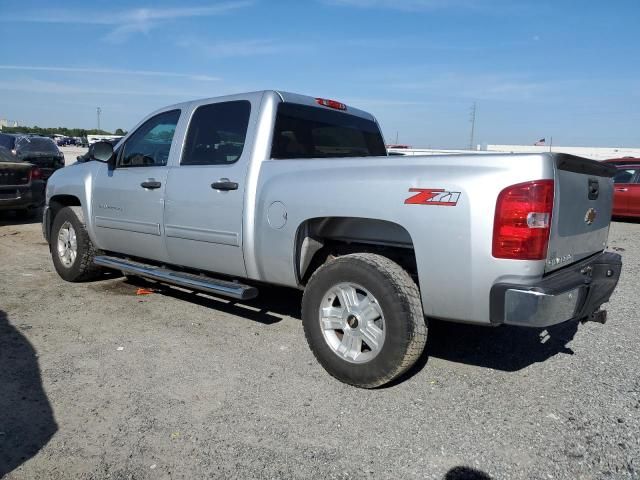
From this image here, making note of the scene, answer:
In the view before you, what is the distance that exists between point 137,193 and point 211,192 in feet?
3.74

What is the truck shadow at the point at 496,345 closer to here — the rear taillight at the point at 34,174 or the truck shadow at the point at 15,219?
the rear taillight at the point at 34,174

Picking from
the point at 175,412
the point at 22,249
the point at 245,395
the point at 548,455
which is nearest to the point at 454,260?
the point at 548,455

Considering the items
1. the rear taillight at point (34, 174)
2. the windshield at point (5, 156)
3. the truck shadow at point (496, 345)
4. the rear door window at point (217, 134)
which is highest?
the rear door window at point (217, 134)

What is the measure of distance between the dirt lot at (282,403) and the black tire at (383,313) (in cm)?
15

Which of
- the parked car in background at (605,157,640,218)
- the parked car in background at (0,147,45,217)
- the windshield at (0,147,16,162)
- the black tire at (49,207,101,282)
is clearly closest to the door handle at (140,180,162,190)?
the black tire at (49,207,101,282)

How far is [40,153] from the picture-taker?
1539 cm

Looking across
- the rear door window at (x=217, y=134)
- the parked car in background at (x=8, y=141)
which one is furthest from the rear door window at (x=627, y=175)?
the parked car in background at (x=8, y=141)

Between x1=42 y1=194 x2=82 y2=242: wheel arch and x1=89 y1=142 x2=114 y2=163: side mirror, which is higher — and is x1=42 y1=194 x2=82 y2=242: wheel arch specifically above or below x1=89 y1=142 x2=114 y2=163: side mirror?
below

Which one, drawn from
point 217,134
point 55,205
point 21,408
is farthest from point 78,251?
point 21,408

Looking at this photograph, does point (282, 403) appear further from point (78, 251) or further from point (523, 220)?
point (78, 251)

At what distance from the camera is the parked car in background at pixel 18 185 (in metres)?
9.91

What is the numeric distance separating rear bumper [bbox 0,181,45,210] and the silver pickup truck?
561 centimetres

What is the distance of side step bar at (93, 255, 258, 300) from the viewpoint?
4145mm

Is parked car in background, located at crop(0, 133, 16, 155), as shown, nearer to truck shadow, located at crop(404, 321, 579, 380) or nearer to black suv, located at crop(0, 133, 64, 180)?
black suv, located at crop(0, 133, 64, 180)
